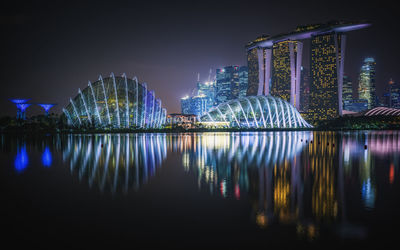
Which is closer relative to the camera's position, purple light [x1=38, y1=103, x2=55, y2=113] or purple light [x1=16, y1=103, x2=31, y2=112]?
purple light [x1=16, y1=103, x2=31, y2=112]

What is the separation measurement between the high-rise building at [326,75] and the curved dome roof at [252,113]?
80.1 meters

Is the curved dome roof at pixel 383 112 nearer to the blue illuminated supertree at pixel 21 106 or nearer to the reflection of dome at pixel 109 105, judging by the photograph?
the reflection of dome at pixel 109 105

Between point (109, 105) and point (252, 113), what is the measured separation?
49.2 meters

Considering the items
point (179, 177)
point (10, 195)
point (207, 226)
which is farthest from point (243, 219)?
point (10, 195)

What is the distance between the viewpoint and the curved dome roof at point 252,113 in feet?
346

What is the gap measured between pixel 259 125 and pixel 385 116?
→ 79.2 metres

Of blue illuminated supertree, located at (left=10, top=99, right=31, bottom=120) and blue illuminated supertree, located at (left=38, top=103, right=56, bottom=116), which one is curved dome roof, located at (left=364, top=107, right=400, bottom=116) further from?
blue illuminated supertree, located at (left=10, top=99, right=31, bottom=120)

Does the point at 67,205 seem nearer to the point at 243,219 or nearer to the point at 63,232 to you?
the point at 63,232

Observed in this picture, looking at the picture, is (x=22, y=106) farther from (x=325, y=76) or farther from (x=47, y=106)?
(x=325, y=76)

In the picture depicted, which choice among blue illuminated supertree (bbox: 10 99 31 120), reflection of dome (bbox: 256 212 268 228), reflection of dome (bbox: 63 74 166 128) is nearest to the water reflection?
reflection of dome (bbox: 256 212 268 228)

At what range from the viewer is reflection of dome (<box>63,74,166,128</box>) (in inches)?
3150

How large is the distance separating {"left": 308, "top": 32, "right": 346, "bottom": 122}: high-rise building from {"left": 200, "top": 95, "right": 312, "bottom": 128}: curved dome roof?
8009 centimetres

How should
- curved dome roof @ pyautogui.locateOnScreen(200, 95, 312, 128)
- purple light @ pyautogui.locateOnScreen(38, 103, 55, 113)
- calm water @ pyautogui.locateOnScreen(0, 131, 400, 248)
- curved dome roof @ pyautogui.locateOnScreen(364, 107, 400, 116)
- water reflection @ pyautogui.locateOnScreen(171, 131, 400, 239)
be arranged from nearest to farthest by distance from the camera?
1. calm water @ pyautogui.locateOnScreen(0, 131, 400, 248)
2. water reflection @ pyautogui.locateOnScreen(171, 131, 400, 239)
3. curved dome roof @ pyautogui.locateOnScreen(200, 95, 312, 128)
4. purple light @ pyautogui.locateOnScreen(38, 103, 55, 113)
5. curved dome roof @ pyautogui.locateOnScreen(364, 107, 400, 116)

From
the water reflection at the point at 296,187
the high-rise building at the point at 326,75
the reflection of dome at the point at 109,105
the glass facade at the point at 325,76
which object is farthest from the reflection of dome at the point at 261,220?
the glass facade at the point at 325,76
